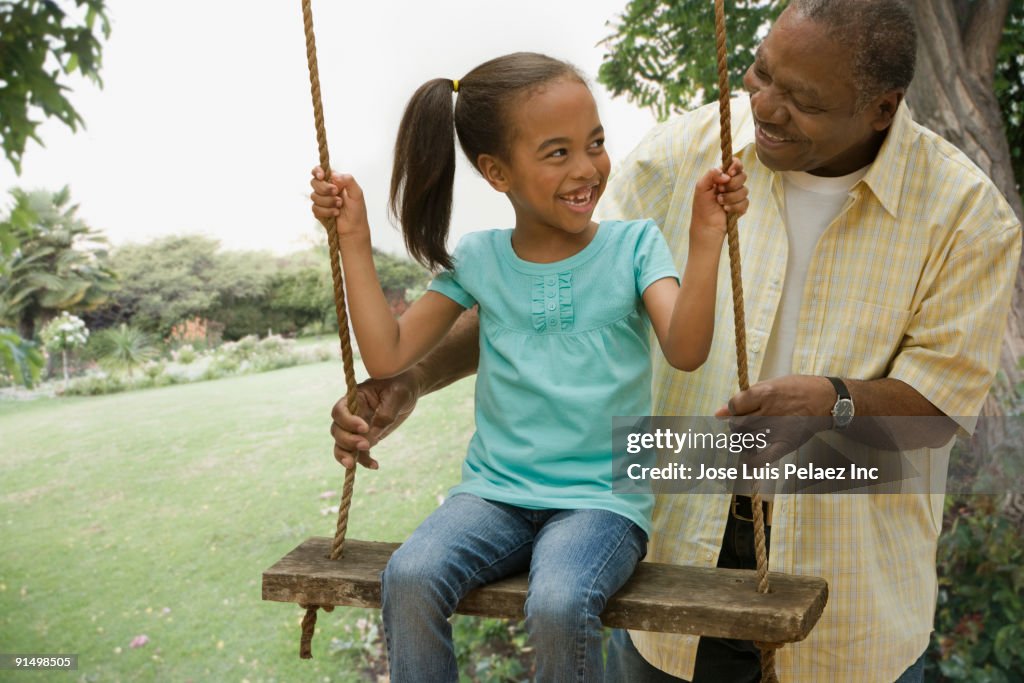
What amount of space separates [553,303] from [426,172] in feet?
1.11

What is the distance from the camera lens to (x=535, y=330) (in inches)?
66.2

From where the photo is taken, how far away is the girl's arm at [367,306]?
5.41 ft

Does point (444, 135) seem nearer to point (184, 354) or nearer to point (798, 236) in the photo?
point (798, 236)

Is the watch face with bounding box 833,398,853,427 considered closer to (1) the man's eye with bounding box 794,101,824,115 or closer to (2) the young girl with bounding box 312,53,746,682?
(2) the young girl with bounding box 312,53,746,682

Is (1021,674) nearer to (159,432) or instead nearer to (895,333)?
(895,333)

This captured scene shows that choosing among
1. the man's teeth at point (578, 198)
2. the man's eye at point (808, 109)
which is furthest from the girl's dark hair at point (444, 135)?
the man's eye at point (808, 109)

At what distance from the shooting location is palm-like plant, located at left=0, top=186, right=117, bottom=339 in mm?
3844

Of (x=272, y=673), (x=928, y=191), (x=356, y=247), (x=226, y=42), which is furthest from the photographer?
(x=226, y=42)

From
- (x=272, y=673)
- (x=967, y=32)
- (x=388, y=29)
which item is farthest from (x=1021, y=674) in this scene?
(x=388, y=29)

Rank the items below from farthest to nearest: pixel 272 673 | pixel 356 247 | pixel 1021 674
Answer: pixel 272 673
pixel 1021 674
pixel 356 247

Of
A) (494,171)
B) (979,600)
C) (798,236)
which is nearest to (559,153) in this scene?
(494,171)

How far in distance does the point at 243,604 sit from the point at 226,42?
210cm

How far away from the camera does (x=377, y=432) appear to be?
182 centimetres

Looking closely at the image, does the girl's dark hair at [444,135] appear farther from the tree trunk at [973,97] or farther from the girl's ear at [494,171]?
the tree trunk at [973,97]
